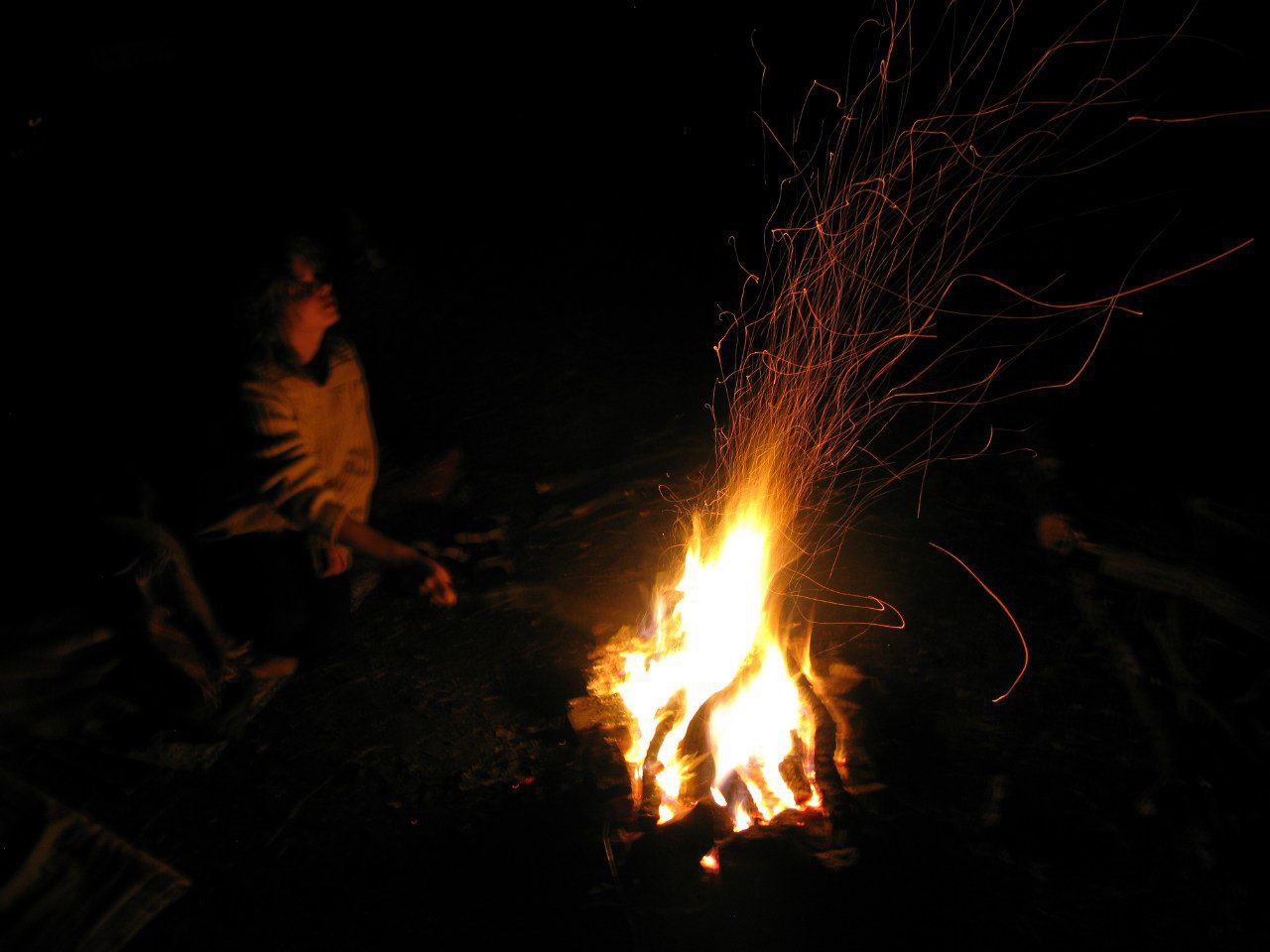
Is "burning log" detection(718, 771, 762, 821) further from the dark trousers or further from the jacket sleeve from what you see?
the dark trousers

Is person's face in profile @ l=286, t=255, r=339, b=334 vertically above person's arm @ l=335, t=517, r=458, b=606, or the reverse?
person's face in profile @ l=286, t=255, r=339, b=334

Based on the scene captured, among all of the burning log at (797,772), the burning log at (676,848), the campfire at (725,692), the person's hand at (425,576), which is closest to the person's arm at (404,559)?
the person's hand at (425,576)

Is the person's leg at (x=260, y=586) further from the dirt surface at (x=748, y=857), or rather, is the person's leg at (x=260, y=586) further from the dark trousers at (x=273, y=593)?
the dirt surface at (x=748, y=857)

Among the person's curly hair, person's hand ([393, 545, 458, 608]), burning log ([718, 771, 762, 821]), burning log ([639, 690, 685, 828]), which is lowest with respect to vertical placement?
burning log ([718, 771, 762, 821])

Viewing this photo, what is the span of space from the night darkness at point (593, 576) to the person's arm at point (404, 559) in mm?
641

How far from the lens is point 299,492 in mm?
3430

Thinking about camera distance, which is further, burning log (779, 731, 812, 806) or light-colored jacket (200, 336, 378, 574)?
light-colored jacket (200, 336, 378, 574)

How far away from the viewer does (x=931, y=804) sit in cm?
284

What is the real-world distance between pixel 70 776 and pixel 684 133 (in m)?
10.1

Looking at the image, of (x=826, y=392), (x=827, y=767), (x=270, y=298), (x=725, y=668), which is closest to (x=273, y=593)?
(x=270, y=298)

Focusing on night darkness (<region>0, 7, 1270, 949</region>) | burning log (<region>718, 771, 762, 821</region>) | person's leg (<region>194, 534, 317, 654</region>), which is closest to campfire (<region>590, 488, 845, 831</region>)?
burning log (<region>718, 771, 762, 821</region>)

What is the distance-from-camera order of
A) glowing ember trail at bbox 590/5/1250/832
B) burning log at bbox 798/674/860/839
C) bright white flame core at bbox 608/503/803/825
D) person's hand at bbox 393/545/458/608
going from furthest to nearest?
person's hand at bbox 393/545/458/608 → glowing ember trail at bbox 590/5/1250/832 → bright white flame core at bbox 608/503/803/825 → burning log at bbox 798/674/860/839

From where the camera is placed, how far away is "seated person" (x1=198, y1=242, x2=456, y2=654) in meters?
3.37

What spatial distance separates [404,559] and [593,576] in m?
1.29
